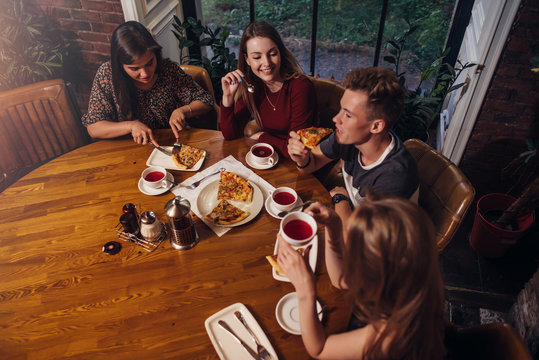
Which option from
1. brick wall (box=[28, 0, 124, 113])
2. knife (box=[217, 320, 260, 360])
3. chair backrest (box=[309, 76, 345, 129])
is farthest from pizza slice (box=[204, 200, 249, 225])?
brick wall (box=[28, 0, 124, 113])

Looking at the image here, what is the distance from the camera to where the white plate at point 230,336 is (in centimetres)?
122

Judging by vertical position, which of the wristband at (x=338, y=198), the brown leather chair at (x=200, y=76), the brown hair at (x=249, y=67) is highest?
the brown hair at (x=249, y=67)

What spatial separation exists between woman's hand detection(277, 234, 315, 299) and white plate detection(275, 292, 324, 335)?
148 mm

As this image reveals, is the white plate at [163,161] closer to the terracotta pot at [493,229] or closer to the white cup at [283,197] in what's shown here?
the white cup at [283,197]

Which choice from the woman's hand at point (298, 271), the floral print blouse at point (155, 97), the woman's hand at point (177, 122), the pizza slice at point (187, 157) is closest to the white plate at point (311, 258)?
the woman's hand at point (298, 271)

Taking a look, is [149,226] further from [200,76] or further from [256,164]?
[200,76]

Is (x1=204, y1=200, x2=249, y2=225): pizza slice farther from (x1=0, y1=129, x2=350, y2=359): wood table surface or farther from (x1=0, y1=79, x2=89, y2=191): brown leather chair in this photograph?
(x1=0, y1=79, x2=89, y2=191): brown leather chair

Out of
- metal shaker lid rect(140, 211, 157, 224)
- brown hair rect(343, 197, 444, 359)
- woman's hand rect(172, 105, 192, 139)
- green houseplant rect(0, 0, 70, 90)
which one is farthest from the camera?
green houseplant rect(0, 0, 70, 90)

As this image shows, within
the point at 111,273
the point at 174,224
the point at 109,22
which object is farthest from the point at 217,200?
the point at 109,22

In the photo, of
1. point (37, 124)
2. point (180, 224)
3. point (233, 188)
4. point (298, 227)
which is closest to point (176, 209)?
point (180, 224)

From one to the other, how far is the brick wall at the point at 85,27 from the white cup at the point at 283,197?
2365 mm

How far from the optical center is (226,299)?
54.7 inches

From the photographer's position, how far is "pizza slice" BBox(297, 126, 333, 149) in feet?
6.66

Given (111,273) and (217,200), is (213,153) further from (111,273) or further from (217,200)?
(111,273)
